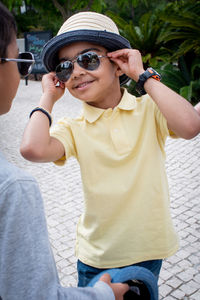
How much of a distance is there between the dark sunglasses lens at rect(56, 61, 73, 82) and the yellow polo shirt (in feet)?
0.78

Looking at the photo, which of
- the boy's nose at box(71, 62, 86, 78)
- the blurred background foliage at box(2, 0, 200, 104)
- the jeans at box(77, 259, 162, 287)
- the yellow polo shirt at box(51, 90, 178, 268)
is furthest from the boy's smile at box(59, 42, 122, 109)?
the blurred background foliage at box(2, 0, 200, 104)

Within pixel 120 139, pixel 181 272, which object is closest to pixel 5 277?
pixel 120 139

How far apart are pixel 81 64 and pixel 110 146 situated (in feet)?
1.54

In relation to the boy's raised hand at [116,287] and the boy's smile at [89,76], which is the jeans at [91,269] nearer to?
the boy's raised hand at [116,287]

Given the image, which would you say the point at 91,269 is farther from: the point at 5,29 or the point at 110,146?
the point at 5,29

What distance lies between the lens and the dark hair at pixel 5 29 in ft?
3.37

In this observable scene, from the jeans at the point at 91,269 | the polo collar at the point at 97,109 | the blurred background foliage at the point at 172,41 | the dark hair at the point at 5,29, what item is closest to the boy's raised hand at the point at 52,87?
the polo collar at the point at 97,109

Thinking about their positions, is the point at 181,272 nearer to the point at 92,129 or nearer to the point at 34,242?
the point at 92,129

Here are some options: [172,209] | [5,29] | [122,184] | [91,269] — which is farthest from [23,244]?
[172,209]

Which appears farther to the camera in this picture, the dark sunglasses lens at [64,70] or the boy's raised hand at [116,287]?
the dark sunglasses lens at [64,70]

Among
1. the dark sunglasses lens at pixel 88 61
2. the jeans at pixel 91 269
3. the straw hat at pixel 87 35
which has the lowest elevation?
the jeans at pixel 91 269

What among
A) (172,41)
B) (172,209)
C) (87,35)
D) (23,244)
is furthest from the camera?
(172,41)

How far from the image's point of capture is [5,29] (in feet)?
→ 3.40

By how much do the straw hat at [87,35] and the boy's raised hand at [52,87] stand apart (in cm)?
15
